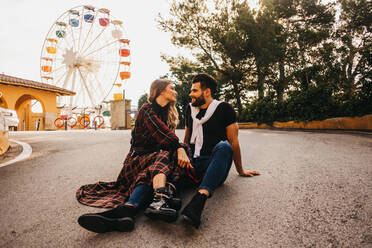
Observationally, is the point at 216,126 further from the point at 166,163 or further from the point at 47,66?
the point at 47,66

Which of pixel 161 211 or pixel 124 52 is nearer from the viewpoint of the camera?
pixel 161 211

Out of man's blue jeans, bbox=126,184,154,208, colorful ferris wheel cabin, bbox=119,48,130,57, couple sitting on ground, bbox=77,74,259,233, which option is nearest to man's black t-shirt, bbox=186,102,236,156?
couple sitting on ground, bbox=77,74,259,233

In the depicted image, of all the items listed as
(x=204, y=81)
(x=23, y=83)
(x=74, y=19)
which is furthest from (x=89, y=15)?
(x=204, y=81)

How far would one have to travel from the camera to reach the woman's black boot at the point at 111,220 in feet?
4.25

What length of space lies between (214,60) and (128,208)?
563 inches

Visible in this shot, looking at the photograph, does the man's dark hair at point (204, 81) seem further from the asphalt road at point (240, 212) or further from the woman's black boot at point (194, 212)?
the woman's black boot at point (194, 212)

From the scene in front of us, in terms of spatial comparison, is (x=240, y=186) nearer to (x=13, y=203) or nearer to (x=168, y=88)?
(x=168, y=88)

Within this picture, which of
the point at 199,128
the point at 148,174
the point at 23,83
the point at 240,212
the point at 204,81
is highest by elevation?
the point at 23,83

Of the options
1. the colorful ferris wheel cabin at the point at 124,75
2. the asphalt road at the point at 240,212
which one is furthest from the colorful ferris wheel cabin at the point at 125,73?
the asphalt road at the point at 240,212

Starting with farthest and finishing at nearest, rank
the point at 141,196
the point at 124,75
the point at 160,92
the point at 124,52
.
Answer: the point at 124,52 → the point at 124,75 → the point at 160,92 → the point at 141,196

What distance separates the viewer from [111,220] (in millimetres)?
1348

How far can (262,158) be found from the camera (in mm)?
3535

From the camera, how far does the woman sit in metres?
1.39

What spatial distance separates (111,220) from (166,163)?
1.75 ft
